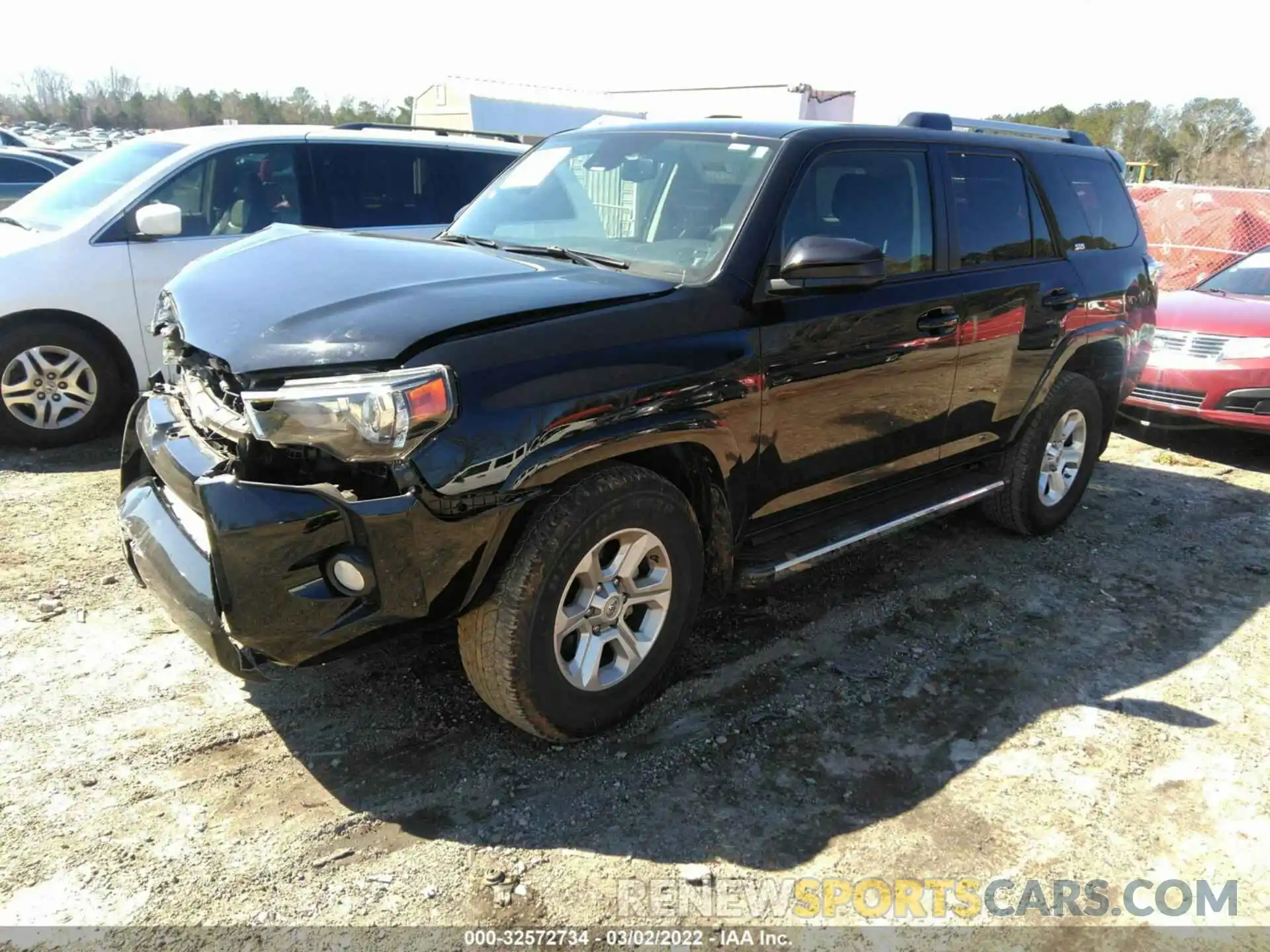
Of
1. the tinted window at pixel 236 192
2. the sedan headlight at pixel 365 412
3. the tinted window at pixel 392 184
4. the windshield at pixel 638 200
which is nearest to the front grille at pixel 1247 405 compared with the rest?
the windshield at pixel 638 200

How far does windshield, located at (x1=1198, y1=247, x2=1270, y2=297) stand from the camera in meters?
7.84

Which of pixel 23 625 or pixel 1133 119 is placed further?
pixel 1133 119

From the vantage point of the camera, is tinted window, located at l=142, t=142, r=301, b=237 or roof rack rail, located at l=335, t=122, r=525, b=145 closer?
tinted window, located at l=142, t=142, r=301, b=237

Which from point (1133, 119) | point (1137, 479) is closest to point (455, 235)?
point (1137, 479)

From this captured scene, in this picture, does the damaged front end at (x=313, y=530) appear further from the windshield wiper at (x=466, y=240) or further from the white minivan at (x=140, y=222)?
the white minivan at (x=140, y=222)

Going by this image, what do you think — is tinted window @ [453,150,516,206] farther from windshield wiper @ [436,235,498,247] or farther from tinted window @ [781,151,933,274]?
tinted window @ [781,151,933,274]

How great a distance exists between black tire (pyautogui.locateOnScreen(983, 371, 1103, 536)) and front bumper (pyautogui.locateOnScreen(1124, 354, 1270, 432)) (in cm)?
163

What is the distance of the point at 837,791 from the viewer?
2984 millimetres

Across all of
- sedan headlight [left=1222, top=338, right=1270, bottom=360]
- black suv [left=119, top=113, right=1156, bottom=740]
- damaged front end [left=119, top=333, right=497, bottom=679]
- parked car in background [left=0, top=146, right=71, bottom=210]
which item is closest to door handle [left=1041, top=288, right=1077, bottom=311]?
black suv [left=119, top=113, right=1156, bottom=740]

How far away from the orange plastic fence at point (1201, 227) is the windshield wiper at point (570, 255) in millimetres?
10994

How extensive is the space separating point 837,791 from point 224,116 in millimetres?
78665

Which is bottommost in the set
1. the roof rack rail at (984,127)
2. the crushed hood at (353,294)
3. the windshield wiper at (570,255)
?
the crushed hood at (353,294)

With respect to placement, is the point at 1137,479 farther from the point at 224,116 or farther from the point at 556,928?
the point at 224,116

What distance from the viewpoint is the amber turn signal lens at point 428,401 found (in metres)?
2.40
